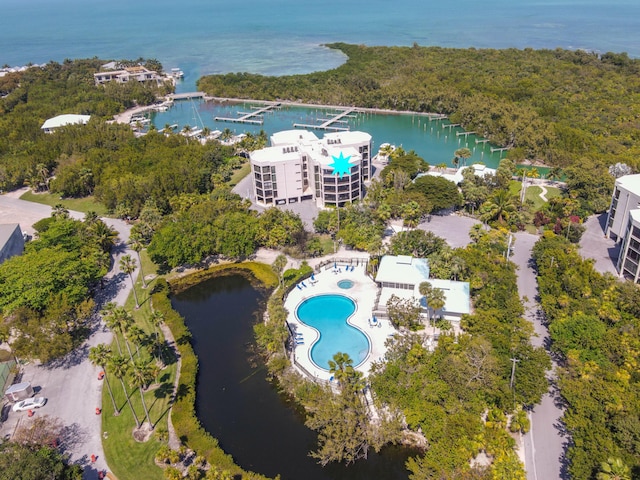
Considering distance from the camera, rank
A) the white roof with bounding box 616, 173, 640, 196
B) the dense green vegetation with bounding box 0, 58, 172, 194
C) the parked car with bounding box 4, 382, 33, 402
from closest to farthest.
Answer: the parked car with bounding box 4, 382, 33, 402 → the white roof with bounding box 616, 173, 640, 196 → the dense green vegetation with bounding box 0, 58, 172, 194

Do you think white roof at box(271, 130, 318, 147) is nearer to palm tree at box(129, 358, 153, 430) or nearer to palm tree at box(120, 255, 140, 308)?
palm tree at box(120, 255, 140, 308)

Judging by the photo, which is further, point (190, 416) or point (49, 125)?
point (49, 125)

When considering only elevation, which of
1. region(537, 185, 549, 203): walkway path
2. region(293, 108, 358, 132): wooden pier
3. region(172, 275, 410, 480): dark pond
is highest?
region(293, 108, 358, 132): wooden pier

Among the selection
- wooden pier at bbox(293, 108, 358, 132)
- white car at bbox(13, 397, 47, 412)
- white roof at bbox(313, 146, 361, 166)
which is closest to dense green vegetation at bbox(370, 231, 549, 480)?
white car at bbox(13, 397, 47, 412)

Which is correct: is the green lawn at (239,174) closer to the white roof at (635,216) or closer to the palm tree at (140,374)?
the palm tree at (140,374)

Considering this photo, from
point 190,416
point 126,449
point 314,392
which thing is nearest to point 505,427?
point 314,392

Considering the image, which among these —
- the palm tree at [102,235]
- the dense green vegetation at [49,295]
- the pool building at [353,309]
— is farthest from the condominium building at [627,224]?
the palm tree at [102,235]

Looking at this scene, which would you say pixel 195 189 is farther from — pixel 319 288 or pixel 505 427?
pixel 505 427
